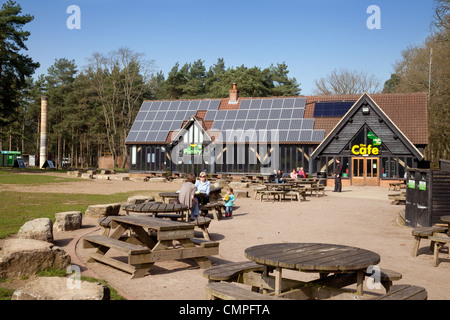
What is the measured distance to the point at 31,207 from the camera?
16.2 metres

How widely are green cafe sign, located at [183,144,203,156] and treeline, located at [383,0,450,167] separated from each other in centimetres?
2198

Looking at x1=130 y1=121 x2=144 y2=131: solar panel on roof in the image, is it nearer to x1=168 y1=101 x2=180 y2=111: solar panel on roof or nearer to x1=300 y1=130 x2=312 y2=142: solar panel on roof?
x1=168 y1=101 x2=180 y2=111: solar panel on roof

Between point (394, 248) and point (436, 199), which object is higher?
point (436, 199)

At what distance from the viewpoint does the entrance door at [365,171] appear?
35.1 metres

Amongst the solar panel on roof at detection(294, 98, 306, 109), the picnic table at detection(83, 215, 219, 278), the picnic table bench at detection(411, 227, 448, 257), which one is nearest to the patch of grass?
the picnic table at detection(83, 215, 219, 278)

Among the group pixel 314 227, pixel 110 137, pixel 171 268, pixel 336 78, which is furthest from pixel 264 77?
pixel 171 268

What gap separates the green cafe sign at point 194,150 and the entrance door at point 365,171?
45.1 feet

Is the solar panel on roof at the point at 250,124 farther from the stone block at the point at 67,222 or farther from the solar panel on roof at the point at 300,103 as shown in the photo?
the stone block at the point at 67,222

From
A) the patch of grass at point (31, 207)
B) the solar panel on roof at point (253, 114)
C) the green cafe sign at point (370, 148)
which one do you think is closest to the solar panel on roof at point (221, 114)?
the solar panel on roof at point (253, 114)

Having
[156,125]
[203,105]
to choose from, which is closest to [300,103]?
[203,105]

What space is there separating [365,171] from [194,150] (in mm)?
15268

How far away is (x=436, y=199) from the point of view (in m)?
11.9
